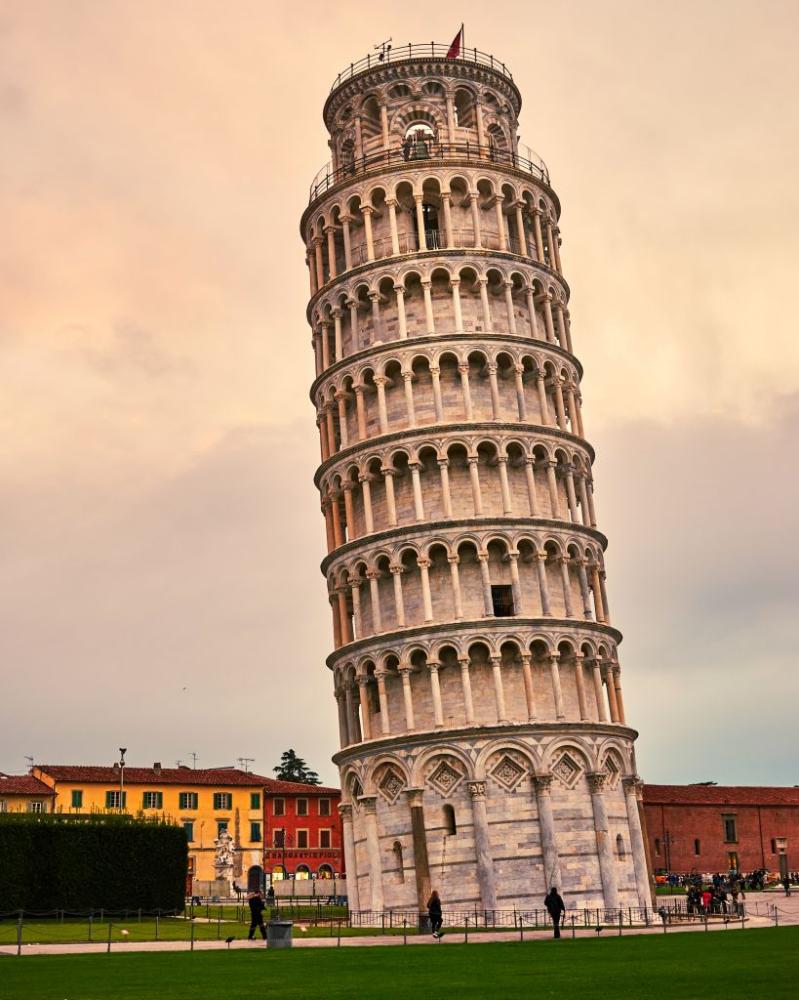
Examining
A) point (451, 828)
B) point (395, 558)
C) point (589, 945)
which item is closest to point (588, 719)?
point (451, 828)

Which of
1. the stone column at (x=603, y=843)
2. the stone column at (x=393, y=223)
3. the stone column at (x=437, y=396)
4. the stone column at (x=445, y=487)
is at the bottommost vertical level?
the stone column at (x=603, y=843)

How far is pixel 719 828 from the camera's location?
89.1 metres

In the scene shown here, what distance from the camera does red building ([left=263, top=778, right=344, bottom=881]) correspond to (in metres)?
95.5

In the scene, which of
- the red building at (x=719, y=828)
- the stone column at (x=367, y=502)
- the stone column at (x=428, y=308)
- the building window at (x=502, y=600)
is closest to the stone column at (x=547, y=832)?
the building window at (x=502, y=600)

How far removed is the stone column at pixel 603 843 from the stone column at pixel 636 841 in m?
1.74

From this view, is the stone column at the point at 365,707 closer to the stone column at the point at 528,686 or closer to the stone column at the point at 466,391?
the stone column at the point at 528,686

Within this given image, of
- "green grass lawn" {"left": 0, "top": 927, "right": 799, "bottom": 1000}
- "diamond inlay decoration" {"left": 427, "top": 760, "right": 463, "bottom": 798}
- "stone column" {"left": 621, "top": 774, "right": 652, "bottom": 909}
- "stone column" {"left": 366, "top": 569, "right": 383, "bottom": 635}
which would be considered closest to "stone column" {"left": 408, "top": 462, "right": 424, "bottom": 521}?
"stone column" {"left": 366, "top": 569, "right": 383, "bottom": 635}

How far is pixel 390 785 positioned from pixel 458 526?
34.4ft

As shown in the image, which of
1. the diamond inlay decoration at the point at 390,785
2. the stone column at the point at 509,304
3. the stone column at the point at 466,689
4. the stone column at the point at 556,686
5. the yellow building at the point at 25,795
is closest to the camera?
the stone column at the point at 466,689

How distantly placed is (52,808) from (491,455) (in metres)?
50.8

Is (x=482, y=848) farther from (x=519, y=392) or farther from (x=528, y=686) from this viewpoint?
(x=519, y=392)

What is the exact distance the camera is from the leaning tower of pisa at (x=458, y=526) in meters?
46.6

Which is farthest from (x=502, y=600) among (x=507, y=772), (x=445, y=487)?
(x=507, y=772)

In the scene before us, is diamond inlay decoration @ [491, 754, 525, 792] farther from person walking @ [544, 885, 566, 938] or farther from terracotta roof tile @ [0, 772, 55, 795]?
terracotta roof tile @ [0, 772, 55, 795]
